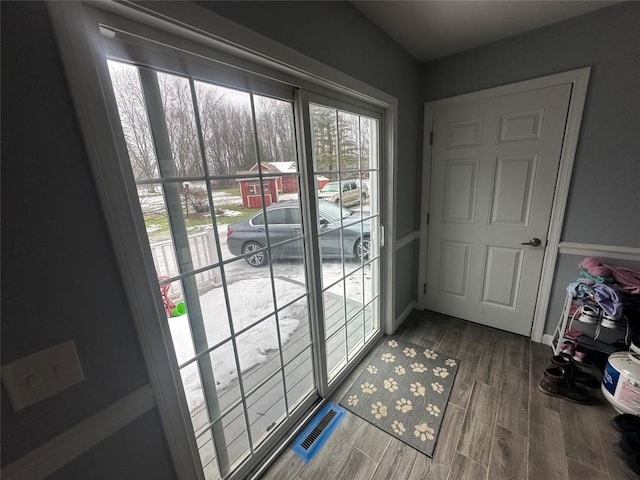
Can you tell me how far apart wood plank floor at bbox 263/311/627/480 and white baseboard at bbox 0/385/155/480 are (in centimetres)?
93

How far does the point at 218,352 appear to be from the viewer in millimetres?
1109

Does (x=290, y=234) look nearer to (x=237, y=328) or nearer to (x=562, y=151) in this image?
(x=237, y=328)

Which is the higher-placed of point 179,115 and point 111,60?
point 111,60

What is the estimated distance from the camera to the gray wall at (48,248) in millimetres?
538

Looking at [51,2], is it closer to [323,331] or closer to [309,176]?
[309,176]

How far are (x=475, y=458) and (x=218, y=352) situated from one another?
1444 mm

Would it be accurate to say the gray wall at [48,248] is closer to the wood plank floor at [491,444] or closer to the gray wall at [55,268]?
the gray wall at [55,268]

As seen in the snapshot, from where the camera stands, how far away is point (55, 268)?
2.00 feet

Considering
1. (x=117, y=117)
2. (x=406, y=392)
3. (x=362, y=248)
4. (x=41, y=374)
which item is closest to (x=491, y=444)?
(x=406, y=392)

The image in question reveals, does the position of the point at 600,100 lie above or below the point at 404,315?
above

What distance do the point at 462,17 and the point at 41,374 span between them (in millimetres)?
2510

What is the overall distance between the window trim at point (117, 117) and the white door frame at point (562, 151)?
1.59 m

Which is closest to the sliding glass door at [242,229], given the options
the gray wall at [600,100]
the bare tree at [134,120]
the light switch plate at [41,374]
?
the bare tree at [134,120]

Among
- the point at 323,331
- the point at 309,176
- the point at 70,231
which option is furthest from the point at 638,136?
the point at 70,231
